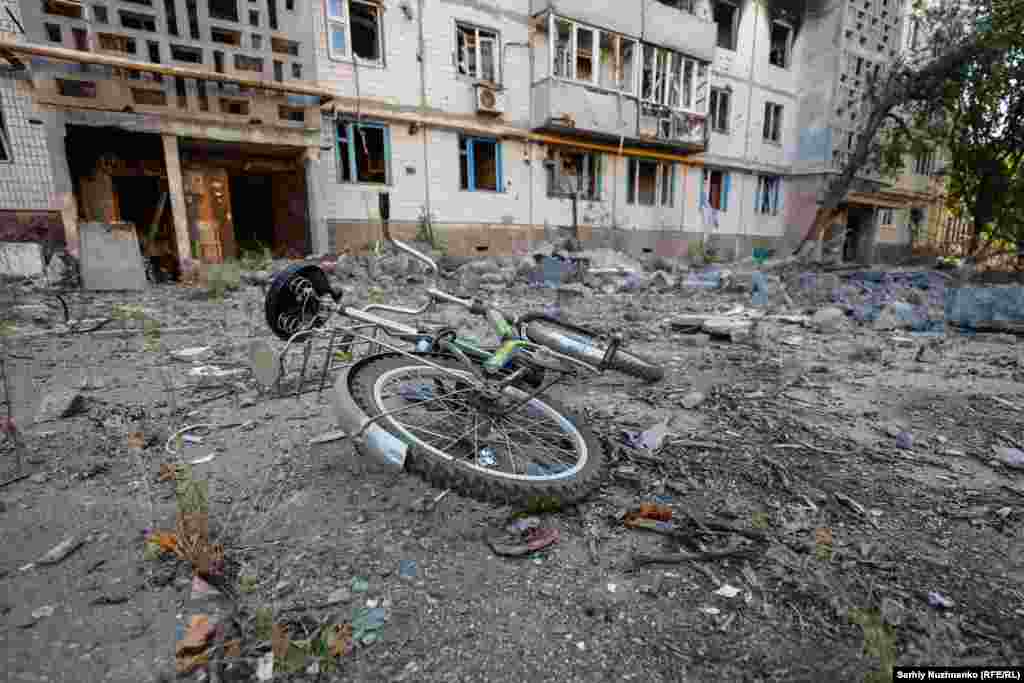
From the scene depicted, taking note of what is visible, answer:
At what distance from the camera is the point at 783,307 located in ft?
27.4

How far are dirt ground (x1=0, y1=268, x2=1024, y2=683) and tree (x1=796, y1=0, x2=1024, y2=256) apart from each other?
1512 cm

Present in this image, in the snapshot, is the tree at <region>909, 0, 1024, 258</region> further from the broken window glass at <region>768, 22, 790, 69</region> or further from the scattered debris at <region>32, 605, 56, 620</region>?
the scattered debris at <region>32, 605, 56, 620</region>

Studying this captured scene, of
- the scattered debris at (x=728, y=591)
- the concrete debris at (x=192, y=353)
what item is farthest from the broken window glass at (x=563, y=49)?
the scattered debris at (x=728, y=591)

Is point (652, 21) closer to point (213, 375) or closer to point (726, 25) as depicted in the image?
point (726, 25)

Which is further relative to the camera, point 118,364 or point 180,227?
point 180,227

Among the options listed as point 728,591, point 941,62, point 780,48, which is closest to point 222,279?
point 728,591

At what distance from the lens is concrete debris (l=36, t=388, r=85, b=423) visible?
2.91m

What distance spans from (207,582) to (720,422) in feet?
9.07

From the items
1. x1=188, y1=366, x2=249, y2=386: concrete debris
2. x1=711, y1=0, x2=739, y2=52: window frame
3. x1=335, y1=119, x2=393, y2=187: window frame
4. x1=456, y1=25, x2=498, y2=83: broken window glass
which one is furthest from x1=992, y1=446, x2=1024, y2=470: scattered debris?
x1=711, y1=0, x2=739, y2=52: window frame

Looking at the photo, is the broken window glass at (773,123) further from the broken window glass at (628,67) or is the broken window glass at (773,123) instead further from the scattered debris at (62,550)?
the scattered debris at (62,550)

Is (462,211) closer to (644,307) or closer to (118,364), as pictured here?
(644,307)

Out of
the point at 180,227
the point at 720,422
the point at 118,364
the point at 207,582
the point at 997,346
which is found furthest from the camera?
the point at 180,227

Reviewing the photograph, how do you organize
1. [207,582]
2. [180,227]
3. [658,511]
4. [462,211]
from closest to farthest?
[207,582] → [658,511] → [180,227] → [462,211]

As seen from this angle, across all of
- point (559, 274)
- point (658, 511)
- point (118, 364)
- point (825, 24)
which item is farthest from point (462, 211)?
point (825, 24)
